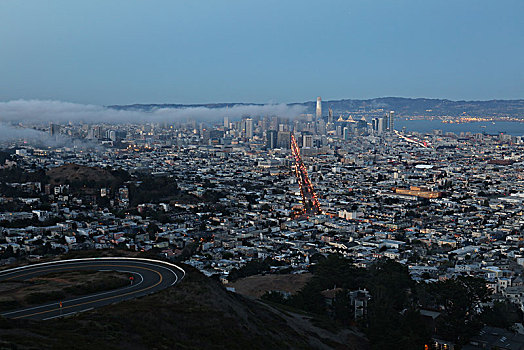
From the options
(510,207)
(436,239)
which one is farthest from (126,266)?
(510,207)

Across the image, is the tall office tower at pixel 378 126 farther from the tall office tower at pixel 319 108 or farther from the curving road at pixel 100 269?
the curving road at pixel 100 269

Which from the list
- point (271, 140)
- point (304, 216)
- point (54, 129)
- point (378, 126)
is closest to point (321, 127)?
point (378, 126)

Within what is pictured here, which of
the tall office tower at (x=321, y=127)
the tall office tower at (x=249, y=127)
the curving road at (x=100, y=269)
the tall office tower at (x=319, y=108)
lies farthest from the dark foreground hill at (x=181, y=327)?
the tall office tower at (x=319, y=108)

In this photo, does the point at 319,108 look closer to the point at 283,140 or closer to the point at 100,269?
the point at 283,140

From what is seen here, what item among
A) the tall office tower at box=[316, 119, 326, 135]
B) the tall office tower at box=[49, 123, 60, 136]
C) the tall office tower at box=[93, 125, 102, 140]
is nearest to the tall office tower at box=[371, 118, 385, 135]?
the tall office tower at box=[316, 119, 326, 135]

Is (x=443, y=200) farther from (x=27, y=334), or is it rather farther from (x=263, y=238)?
(x=27, y=334)

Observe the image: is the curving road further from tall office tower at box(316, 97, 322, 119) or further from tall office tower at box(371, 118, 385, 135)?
tall office tower at box(316, 97, 322, 119)
